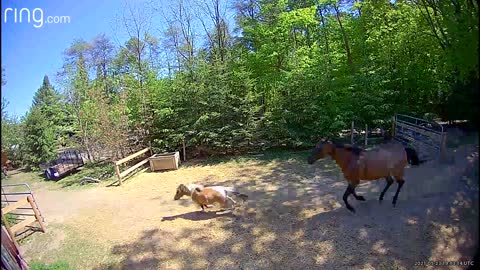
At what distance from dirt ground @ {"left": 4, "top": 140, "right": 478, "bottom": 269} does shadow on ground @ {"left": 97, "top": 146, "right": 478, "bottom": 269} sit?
0.5 inches

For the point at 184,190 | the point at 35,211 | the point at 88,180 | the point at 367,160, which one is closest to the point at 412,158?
the point at 367,160

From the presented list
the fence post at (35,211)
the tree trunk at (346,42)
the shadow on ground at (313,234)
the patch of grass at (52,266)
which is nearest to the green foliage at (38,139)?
the fence post at (35,211)

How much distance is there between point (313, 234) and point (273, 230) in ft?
1.98

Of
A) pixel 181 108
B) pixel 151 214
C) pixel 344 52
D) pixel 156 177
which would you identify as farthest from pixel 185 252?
pixel 344 52

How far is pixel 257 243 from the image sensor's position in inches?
162

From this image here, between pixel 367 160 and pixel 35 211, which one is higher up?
pixel 367 160

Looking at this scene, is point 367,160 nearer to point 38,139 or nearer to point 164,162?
point 164,162

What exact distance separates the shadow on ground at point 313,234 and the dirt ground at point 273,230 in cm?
1

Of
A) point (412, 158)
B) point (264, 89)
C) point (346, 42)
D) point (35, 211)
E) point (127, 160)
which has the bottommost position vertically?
point (35, 211)

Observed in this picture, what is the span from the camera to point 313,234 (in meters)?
4.14

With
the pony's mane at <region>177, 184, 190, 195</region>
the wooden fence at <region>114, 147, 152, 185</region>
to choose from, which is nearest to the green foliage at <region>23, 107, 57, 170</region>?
the wooden fence at <region>114, 147, 152, 185</region>

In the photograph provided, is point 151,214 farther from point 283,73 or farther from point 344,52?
point 344,52

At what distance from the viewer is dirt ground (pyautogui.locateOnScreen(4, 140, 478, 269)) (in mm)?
3541

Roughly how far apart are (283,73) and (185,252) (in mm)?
7626
